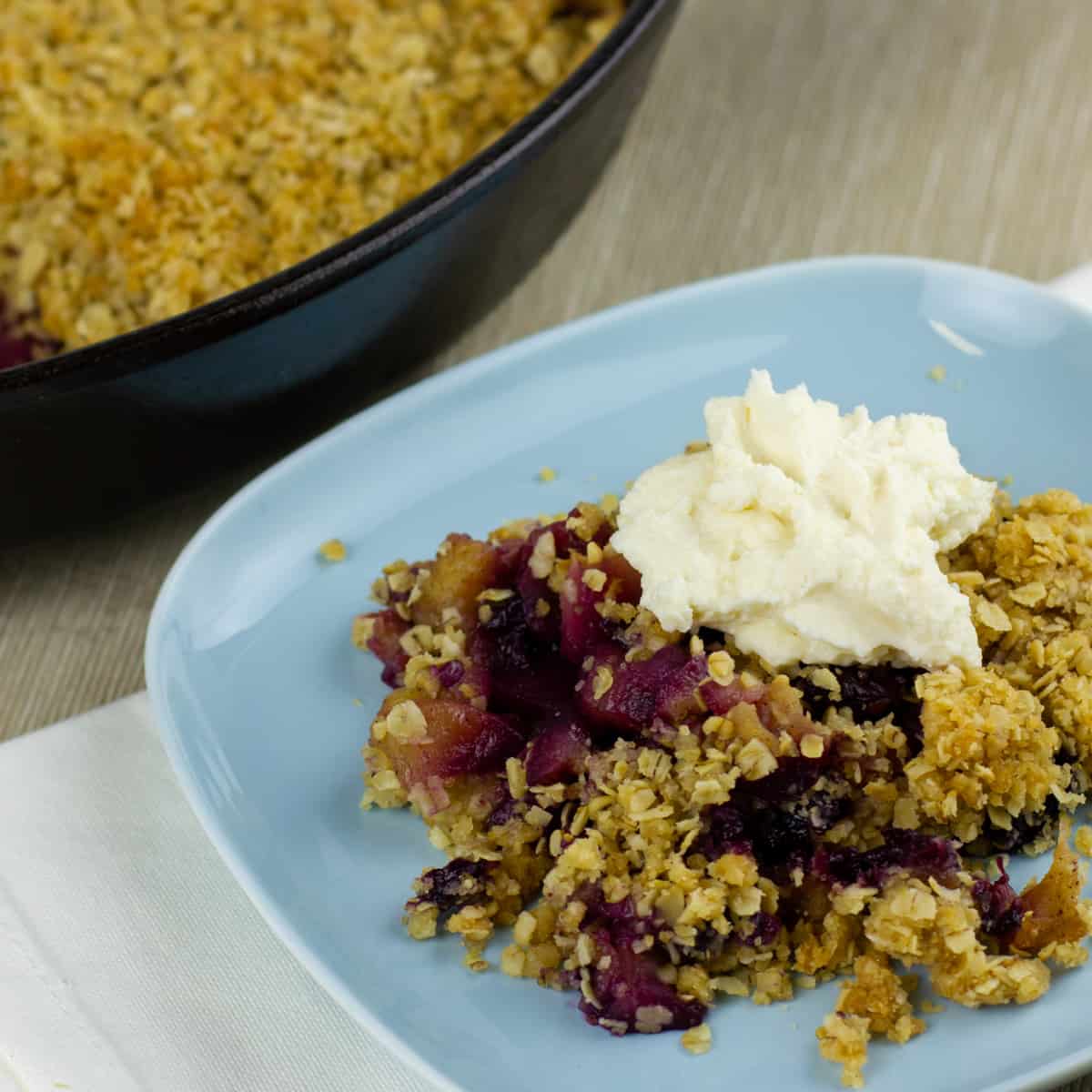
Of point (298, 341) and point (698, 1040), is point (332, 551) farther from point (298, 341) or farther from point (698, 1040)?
point (698, 1040)

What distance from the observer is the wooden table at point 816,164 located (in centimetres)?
230

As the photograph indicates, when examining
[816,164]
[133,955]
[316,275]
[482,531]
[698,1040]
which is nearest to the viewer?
[698,1040]

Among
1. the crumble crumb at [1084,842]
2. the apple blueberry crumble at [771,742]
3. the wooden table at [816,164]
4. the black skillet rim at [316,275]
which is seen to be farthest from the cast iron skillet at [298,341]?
the crumble crumb at [1084,842]

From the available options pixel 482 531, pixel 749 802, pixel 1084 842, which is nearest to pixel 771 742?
pixel 749 802

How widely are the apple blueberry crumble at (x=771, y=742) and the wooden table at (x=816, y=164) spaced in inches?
29.9

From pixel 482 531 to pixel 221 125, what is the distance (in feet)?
2.46

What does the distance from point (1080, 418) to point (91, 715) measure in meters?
1.15

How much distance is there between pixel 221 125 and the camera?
2102mm

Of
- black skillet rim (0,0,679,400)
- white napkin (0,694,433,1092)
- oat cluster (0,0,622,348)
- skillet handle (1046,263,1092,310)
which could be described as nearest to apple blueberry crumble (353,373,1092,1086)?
white napkin (0,694,433,1092)

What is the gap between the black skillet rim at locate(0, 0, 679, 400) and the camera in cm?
157

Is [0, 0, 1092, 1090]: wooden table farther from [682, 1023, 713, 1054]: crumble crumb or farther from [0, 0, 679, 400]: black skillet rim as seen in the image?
[682, 1023, 713, 1054]: crumble crumb

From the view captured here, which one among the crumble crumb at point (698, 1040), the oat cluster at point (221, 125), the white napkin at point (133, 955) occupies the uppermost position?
the oat cluster at point (221, 125)

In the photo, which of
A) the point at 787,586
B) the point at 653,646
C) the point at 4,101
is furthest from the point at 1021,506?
the point at 4,101

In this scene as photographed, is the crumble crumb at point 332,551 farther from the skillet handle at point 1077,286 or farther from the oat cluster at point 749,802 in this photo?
the skillet handle at point 1077,286
